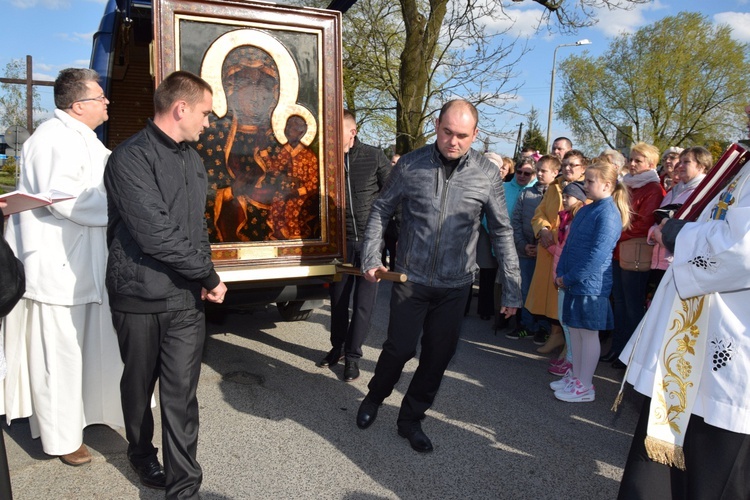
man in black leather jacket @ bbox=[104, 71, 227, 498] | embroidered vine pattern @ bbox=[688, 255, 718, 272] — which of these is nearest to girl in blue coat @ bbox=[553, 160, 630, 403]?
embroidered vine pattern @ bbox=[688, 255, 718, 272]

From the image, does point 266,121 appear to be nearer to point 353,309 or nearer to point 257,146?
point 257,146

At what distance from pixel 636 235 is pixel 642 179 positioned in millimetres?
571

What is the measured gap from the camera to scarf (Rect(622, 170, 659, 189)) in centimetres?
561

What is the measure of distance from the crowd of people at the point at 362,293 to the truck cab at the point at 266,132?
18.0 inches

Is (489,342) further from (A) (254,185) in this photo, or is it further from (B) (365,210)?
(A) (254,185)

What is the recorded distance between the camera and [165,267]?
2.88 metres

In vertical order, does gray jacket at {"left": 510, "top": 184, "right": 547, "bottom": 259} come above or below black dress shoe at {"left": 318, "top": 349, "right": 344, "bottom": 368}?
above

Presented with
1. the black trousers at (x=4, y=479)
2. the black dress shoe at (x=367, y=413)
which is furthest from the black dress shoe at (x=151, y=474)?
the black dress shoe at (x=367, y=413)

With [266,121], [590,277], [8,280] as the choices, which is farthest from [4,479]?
[590,277]

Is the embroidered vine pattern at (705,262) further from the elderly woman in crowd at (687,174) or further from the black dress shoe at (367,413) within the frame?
the elderly woman in crowd at (687,174)

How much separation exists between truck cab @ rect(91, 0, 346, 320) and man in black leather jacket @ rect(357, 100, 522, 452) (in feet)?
3.11

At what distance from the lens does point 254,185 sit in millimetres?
4371

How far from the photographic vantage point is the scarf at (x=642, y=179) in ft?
18.4

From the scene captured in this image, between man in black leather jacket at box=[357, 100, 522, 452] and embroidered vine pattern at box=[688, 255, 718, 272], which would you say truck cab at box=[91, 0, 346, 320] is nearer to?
man in black leather jacket at box=[357, 100, 522, 452]
